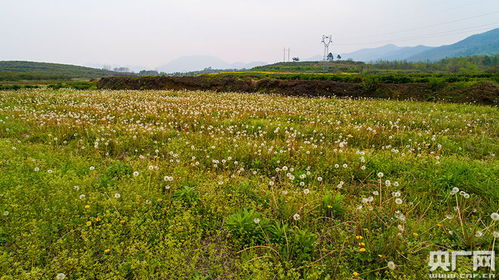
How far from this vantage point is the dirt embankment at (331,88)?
764 inches

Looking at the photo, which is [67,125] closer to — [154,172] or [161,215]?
[154,172]

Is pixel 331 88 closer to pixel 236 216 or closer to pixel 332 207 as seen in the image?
pixel 332 207

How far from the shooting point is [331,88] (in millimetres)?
25328

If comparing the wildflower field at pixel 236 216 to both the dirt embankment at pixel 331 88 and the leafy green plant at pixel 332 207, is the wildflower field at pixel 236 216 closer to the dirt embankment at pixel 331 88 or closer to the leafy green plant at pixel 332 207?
the leafy green plant at pixel 332 207

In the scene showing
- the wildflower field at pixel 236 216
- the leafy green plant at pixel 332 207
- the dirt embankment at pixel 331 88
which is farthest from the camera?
the dirt embankment at pixel 331 88

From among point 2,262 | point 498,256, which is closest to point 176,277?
point 2,262

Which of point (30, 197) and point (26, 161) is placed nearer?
point (30, 197)

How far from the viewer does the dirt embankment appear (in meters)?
19.4

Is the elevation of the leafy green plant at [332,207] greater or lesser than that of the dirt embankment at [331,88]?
lesser

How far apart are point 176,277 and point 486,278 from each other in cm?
346

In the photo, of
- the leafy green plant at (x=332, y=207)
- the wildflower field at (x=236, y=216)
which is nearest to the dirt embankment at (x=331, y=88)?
the wildflower field at (x=236, y=216)

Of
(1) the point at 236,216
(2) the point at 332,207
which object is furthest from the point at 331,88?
(1) the point at 236,216

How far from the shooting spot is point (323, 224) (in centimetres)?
379

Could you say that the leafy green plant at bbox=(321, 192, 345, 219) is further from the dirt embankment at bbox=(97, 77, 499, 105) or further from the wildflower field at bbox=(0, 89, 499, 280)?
the dirt embankment at bbox=(97, 77, 499, 105)
